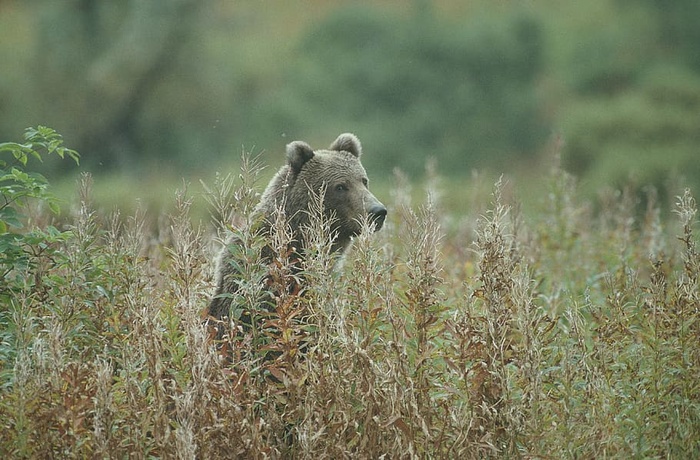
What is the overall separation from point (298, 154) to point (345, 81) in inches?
934

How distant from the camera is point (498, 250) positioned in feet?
13.8

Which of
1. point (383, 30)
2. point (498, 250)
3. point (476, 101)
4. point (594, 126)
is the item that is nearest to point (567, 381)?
point (498, 250)

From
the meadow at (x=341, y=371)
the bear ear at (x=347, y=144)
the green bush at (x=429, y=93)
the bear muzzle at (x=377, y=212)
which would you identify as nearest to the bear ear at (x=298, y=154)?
the bear ear at (x=347, y=144)

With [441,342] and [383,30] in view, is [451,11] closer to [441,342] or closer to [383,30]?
[383,30]

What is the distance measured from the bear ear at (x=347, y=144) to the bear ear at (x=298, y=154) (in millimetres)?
353

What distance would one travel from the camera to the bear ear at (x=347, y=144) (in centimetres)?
681

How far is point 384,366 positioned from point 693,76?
74.1ft

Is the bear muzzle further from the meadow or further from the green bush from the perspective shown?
the green bush

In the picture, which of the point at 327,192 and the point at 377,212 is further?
the point at 327,192

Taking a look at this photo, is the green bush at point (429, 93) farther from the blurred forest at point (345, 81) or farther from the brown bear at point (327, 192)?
the brown bear at point (327, 192)

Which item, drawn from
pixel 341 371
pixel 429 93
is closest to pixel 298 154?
pixel 341 371

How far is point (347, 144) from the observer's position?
684cm

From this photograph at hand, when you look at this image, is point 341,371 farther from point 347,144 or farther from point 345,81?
point 345,81

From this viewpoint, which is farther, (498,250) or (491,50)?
(491,50)
